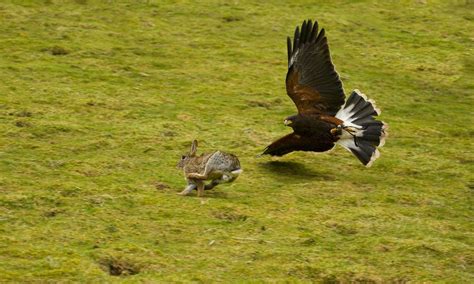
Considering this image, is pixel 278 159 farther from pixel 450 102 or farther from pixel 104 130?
pixel 450 102

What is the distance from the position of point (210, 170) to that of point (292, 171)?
5.16ft

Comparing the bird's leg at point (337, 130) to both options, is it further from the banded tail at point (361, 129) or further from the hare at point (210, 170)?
the hare at point (210, 170)

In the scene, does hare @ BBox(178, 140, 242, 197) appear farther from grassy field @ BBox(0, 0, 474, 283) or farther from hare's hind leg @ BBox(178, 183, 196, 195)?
grassy field @ BBox(0, 0, 474, 283)

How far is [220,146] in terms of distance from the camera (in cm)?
1020

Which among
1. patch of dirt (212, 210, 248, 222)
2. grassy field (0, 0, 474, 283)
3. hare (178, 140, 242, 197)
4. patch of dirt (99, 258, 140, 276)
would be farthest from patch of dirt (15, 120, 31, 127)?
patch of dirt (99, 258, 140, 276)

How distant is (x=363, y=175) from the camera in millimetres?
9867

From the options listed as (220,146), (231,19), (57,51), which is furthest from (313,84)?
(231,19)

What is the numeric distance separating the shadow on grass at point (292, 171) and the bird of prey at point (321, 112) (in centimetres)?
12

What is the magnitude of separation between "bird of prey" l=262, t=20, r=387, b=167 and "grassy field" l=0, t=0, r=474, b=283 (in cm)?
27

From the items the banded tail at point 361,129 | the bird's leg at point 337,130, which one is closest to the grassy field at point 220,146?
the banded tail at point 361,129

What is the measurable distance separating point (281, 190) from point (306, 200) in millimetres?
336

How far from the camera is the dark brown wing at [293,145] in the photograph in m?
9.83

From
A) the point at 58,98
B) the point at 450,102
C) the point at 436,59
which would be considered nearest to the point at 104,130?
the point at 58,98

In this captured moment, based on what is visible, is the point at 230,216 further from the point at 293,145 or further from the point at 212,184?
the point at 293,145
